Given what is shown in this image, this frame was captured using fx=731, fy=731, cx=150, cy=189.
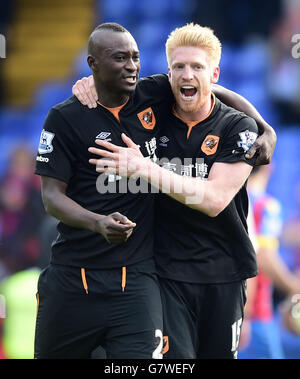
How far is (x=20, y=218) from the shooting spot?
8.98 meters

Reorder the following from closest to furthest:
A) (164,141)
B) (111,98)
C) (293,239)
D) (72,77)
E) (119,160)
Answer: (119,160) → (111,98) → (164,141) → (293,239) → (72,77)

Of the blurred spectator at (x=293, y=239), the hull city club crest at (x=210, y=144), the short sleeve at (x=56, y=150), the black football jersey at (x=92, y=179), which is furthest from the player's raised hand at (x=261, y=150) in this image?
the blurred spectator at (x=293, y=239)

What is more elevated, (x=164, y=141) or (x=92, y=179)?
(x=164, y=141)

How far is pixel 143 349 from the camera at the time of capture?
375 cm

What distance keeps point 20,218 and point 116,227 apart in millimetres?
5649

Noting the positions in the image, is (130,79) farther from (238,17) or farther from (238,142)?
(238,17)

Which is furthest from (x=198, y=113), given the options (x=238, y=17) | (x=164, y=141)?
(x=238, y=17)

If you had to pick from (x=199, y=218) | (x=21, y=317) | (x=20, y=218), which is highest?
A: (x=20, y=218)

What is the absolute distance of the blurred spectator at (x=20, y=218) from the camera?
28.7ft

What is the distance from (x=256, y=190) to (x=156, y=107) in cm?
233

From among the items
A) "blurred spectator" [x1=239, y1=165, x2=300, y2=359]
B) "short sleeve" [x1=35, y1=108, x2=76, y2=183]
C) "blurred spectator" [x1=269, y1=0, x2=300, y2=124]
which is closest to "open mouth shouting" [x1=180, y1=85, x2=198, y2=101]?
"short sleeve" [x1=35, y1=108, x2=76, y2=183]

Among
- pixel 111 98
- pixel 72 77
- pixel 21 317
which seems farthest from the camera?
pixel 72 77

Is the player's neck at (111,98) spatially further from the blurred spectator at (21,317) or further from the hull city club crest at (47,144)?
the blurred spectator at (21,317)

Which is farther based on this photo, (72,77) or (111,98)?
(72,77)
